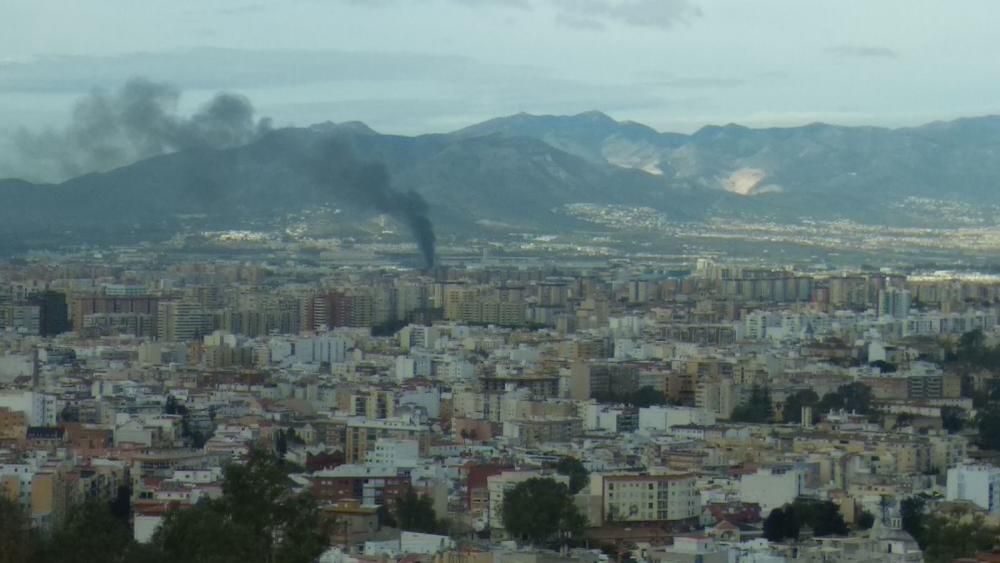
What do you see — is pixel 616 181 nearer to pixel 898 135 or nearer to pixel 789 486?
pixel 898 135

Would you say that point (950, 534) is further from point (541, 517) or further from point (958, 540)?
point (541, 517)

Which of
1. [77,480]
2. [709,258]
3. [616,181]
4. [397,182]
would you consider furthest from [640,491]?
[616,181]

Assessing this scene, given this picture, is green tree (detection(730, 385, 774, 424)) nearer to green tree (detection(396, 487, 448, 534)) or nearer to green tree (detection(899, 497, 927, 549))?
green tree (detection(899, 497, 927, 549))

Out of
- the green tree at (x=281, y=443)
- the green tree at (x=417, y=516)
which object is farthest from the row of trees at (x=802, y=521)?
the green tree at (x=281, y=443)

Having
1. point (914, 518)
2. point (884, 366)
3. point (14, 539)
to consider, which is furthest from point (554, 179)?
point (14, 539)

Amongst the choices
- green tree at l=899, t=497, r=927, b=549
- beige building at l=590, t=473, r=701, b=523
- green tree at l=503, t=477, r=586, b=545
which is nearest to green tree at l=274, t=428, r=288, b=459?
beige building at l=590, t=473, r=701, b=523
